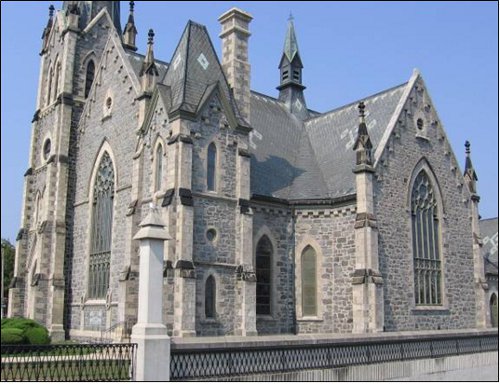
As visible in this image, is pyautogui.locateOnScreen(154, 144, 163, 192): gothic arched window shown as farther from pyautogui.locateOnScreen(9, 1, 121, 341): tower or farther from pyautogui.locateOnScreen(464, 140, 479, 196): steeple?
pyautogui.locateOnScreen(464, 140, 479, 196): steeple

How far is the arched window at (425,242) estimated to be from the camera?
89.9 feet

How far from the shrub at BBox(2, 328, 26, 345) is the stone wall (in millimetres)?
14433

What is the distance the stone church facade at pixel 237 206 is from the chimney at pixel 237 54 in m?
0.07

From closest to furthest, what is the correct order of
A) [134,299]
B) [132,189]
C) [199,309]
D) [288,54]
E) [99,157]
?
[199,309] < [134,299] < [132,189] < [99,157] < [288,54]

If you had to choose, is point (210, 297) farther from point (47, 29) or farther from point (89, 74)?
point (47, 29)

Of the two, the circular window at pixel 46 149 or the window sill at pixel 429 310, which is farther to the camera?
the circular window at pixel 46 149

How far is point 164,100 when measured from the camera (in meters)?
24.6

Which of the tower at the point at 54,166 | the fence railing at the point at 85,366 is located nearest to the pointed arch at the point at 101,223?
the tower at the point at 54,166

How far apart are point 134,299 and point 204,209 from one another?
4633 millimetres

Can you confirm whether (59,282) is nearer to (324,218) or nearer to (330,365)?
(324,218)

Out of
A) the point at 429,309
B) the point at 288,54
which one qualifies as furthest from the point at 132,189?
the point at 288,54

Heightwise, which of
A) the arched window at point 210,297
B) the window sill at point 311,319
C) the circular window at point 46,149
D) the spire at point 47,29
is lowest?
the window sill at point 311,319

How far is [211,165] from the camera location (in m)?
24.2

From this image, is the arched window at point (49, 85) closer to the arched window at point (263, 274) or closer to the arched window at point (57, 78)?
the arched window at point (57, 78)
